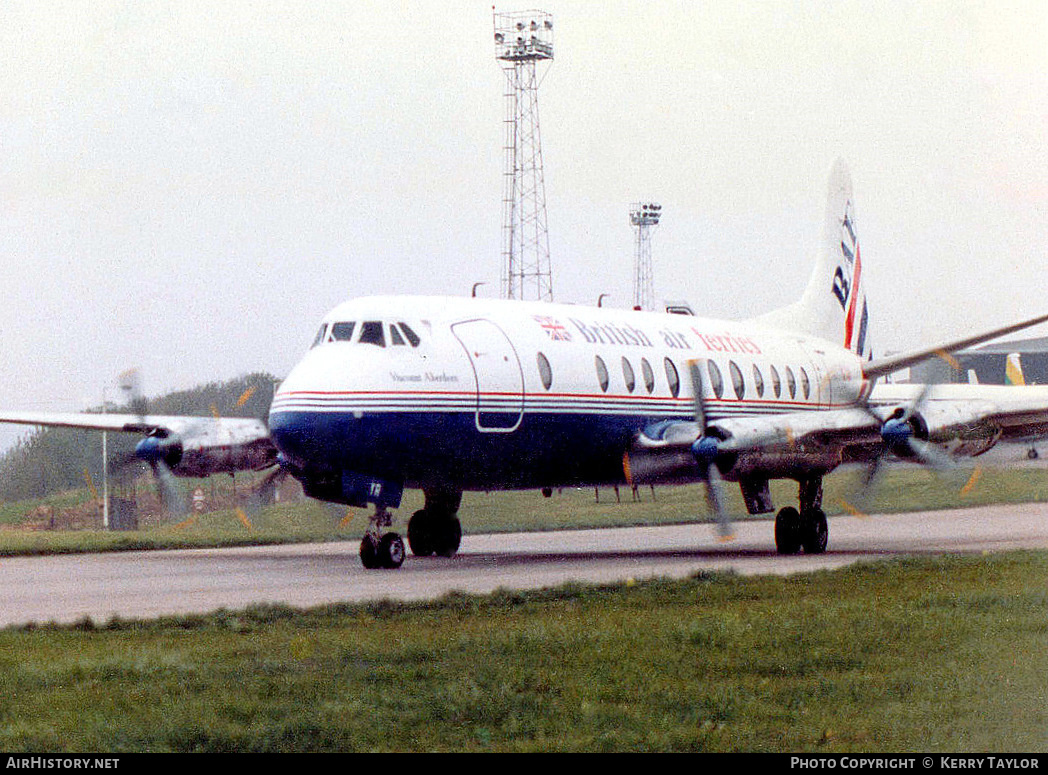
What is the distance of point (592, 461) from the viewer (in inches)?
987

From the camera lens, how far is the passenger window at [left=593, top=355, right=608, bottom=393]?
989 inches

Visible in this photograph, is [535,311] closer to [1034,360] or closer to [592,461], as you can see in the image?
[592,461]

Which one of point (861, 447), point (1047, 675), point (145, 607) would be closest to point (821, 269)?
point (861, 447)

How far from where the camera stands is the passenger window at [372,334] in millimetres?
22234

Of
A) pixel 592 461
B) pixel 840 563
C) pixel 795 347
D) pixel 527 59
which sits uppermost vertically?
pixel 527 59

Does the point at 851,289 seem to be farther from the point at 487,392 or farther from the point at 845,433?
the point at 487,392

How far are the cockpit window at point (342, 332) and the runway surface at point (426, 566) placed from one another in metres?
3.56

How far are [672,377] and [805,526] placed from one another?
3580mm

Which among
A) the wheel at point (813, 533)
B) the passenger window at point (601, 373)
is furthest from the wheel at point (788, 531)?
the passenger window at point (601, 373)

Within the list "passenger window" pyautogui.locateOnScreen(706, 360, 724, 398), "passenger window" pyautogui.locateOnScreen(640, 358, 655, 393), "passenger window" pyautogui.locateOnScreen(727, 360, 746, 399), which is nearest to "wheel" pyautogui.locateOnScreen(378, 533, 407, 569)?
"passenger window" pyautogui.locateOnScreen(640, 358, 655, 393)

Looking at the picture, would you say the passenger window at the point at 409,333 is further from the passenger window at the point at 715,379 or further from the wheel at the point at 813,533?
the wheel at the point at 813,533

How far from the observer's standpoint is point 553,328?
82.3 feet

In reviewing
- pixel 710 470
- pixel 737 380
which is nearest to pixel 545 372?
pixel 710 470
